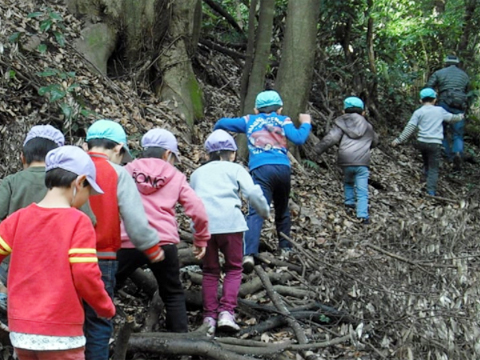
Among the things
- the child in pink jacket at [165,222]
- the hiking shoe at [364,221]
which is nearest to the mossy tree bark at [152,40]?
the hiking shoe at [364,221]

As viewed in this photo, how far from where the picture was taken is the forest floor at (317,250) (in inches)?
177

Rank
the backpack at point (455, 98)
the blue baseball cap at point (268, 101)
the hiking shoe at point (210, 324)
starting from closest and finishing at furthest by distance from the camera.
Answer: the hiking shoe at point (210, 324) → the blue baseball cap at point (268, 101) → the backpack at point (455, 98)

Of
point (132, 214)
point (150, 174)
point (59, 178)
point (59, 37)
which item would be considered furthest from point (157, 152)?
point (59, 37)

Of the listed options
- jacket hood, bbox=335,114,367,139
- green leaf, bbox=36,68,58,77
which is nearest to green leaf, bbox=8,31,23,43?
green leaf, bbox=36,68,58,77

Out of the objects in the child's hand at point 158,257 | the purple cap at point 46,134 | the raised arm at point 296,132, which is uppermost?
the raised arm at point 296,132

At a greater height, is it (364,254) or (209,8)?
(209,8)

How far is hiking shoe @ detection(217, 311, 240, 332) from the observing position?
475 cm

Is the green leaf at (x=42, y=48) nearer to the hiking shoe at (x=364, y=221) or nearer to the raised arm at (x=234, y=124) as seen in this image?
the raised arm at (x=234, y=124)

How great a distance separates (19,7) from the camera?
27.0ft

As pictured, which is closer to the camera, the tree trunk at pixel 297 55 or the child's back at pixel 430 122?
the tree trunk at pixel 297 55

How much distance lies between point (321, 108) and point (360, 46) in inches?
68.2

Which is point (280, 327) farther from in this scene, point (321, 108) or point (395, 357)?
point (321, 108)

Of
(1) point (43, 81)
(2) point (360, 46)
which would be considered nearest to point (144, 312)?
(1) point (43, 81)

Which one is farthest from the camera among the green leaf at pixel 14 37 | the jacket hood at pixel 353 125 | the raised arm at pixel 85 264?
the jacket hood at pixel 353 125
